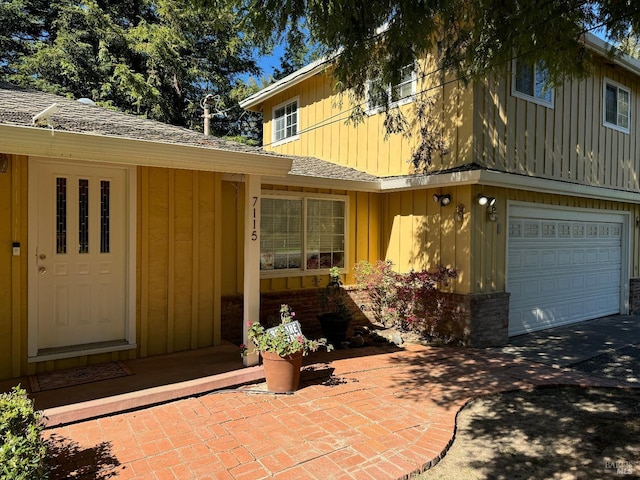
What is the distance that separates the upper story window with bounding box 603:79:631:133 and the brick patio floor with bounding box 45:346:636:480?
715cm

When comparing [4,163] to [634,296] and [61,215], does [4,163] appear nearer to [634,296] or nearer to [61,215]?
[61,215]

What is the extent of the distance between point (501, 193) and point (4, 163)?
740 cm

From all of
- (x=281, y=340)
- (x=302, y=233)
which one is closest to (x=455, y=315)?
(x=302, y=233)

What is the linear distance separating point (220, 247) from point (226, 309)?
3.34 feet

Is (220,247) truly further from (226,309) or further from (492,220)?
(492,220)

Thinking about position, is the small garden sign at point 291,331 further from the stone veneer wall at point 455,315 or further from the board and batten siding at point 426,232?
the board and batten siding at point 426,232

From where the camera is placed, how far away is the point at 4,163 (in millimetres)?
4570

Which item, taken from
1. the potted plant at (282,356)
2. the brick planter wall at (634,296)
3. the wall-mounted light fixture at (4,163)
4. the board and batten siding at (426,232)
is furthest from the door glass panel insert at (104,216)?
the brick planter wall at (634,296)

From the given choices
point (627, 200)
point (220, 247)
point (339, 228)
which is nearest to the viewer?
point (220, 247)

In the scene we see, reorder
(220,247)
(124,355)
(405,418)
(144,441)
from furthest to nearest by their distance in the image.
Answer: (220,247) < (124,355) < (405,418) < (144,441)

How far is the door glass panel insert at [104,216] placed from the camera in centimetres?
542

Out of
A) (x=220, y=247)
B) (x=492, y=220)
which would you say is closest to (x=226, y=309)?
(x=220, y=247)

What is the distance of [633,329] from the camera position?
9047 millimetres

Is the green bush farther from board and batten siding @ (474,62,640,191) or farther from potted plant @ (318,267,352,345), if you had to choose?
board and batten siding @ (474,62,640,191)
